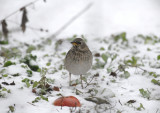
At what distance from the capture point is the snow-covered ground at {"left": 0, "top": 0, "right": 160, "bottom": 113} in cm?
307

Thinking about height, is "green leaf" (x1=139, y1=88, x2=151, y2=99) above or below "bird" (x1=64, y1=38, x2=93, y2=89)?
below

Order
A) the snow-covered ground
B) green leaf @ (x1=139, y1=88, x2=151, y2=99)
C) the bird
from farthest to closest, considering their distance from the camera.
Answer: the bird → green leaf @ (x1=139, y1=88, x2=151, y2=99) → the snow-covered ground

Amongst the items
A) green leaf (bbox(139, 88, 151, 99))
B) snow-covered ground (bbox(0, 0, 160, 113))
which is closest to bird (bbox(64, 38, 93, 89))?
snow-covered ground (bbox(0, 0, 160, 113))

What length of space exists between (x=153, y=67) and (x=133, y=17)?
5.50m


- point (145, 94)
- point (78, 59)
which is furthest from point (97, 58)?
point (145, 94)

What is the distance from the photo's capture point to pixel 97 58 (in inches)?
222

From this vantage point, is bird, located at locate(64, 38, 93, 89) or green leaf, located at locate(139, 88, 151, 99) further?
bird, located at locate(64, 38, 93, 89)

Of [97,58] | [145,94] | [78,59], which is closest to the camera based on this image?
[145,94]

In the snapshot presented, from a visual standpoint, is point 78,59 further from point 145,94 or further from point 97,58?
point 97,58

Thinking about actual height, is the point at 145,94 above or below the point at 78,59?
below

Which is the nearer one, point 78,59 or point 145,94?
point 145,94

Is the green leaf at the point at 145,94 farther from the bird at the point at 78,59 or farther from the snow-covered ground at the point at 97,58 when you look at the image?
the bird at the point at 78,59

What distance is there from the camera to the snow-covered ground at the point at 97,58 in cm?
307

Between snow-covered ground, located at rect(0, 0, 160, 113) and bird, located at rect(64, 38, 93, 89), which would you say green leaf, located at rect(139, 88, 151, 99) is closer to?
snow-covered ground, located at rect(0, 0, 160, 113)
